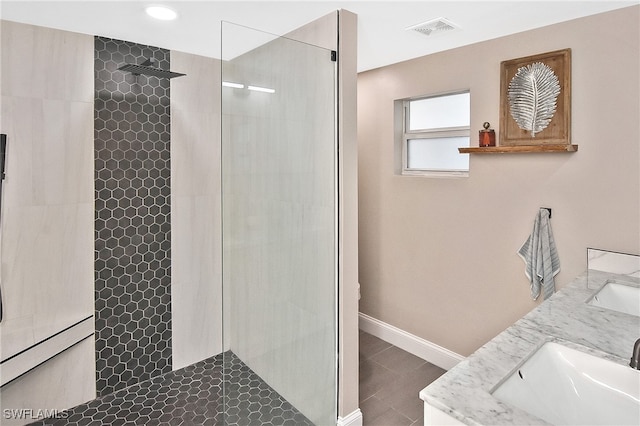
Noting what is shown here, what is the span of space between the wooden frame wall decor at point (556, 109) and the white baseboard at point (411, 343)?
158 centimetres

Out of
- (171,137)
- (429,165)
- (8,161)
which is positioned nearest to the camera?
(8,161)

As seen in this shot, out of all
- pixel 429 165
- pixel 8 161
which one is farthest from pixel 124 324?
pixel 429 165

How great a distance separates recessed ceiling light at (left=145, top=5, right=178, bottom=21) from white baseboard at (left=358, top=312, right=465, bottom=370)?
274cm

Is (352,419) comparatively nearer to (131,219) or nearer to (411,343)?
(411,343)

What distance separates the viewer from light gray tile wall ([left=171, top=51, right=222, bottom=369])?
2.90m

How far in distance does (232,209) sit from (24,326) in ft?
4.94

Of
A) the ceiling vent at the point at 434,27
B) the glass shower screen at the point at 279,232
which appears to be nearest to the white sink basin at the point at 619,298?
the glass shower screen at the point at 279,232

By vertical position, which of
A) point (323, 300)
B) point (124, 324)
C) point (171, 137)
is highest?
point (171, 137)

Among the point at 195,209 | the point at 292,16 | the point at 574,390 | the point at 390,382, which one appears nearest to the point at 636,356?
the point at 574,390

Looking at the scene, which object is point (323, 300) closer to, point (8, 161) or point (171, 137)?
point (171, 137)

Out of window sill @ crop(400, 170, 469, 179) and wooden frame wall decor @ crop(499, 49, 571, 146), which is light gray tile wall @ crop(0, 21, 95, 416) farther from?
wooden frame wall decor @ crop(499, 49, 571, 146)

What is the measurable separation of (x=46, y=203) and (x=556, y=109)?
3041 millimetres

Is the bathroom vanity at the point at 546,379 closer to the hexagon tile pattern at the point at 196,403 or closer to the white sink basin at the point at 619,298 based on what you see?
the white sink basin at the point at 619,298

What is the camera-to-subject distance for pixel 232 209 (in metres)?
1.90
